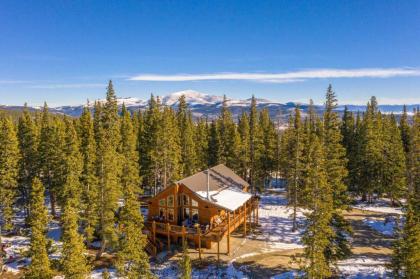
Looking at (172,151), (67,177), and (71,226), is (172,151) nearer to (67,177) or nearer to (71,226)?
(67,177)

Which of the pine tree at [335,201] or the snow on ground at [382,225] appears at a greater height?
the pine tree at [335,201]

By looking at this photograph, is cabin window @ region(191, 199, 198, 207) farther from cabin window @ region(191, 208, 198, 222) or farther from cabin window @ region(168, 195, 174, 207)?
cabin window @ region(168, 195, 174, 207)

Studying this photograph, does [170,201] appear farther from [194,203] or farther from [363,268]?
[363,268]

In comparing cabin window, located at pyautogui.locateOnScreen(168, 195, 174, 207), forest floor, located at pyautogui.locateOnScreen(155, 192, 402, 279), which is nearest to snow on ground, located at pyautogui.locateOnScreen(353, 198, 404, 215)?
forest floor, located at pyautogui.locateOnScreen(155, 192, 402, 279)

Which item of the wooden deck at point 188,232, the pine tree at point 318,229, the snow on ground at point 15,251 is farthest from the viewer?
the wooden deck at point 188,232

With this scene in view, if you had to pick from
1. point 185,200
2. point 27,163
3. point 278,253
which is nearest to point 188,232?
point 185,200

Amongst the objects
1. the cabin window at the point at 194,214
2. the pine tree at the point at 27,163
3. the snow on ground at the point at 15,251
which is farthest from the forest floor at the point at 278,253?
the pine tree at the point at 27,163

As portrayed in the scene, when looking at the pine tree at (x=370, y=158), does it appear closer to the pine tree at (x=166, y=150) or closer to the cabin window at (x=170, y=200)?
the pine tree at (x=166, y=150)
